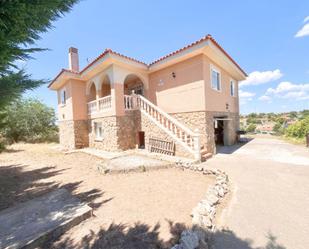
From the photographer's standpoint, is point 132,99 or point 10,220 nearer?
point 10,220

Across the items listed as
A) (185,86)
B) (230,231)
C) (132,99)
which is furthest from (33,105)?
(230,231)

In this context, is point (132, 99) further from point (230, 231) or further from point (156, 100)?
point (230, 231)

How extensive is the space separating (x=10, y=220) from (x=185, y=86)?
9.57 metres

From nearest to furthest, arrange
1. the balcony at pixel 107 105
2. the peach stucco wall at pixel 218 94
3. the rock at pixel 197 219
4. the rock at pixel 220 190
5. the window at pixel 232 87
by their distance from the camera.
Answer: the rock at pixel 197 219, the rock at pixel 220 190, the peach stucco wall at pixel 218 94, the balcony at pixel 107 105, the window at pixel 232 87

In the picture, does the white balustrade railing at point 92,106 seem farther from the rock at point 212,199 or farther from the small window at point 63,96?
the rock at point 212,199

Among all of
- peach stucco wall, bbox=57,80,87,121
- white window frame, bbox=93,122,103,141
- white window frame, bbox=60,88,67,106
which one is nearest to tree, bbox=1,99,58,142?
white window frame, bbox=60,88,67,106

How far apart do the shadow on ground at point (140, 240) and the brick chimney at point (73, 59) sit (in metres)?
14.7

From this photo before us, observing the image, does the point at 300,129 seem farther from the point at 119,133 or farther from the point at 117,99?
the point at 117,99

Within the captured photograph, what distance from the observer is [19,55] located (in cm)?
383

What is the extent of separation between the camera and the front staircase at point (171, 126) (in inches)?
310

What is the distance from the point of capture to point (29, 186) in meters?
6.45

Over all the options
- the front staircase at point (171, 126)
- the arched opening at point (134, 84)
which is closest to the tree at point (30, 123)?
the arched opening at point (134, 84)

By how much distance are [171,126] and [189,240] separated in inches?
267

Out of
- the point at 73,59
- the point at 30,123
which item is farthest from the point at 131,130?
the point at 30,123
